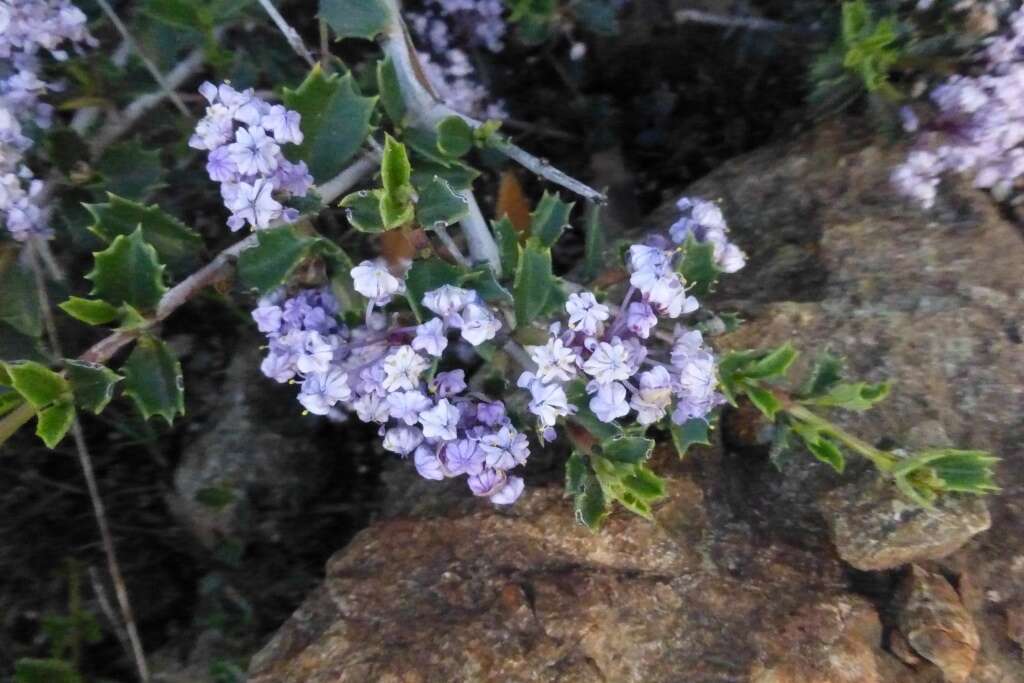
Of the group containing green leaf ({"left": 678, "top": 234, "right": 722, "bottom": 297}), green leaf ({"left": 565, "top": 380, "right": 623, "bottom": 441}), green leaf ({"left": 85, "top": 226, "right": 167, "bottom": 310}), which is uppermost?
green leaf ({"left": 85, "top": 226, "right": 167, "bottom": 310})

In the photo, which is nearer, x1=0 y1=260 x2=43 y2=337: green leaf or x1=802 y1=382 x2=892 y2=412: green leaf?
x1=802 y1=382 x2=892 y2=412: green leaf

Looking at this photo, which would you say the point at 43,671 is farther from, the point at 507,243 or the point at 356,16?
the point at 356,16

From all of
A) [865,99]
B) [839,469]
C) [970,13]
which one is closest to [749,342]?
[839,469]

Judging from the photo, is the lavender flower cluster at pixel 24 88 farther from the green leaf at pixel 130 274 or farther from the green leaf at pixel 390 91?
the green leaf at pixel 390 91

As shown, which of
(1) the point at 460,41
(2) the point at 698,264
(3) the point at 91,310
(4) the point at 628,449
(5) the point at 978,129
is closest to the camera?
(4) the point at 628,449

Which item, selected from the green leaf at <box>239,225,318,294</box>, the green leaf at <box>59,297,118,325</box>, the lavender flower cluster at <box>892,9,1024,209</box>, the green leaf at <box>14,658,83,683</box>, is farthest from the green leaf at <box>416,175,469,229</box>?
the green leaf at <box>14,658,83,683</box>

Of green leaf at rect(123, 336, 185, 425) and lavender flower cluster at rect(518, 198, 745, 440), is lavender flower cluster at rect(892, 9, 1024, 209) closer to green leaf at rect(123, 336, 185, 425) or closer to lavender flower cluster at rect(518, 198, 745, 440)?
lavender flower cluster at rect(518, 198, 745, 440)

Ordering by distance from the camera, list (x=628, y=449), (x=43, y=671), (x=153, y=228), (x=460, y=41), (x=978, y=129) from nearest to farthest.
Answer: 1. (x=628, y=449)
2. (x=153, y=228)
3. (x=43, y=671)
4. (x=978, y=129)
5. (x=460, y=41)

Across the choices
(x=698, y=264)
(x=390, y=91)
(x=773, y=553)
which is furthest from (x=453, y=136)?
(x=773, y=553)
